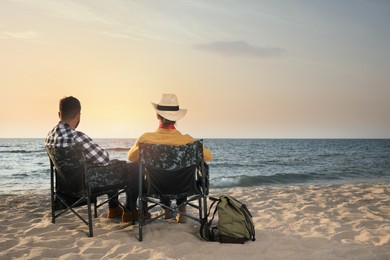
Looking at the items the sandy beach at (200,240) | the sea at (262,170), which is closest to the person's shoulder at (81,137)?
the sea at (262,170)

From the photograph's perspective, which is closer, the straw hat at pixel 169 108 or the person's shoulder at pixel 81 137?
the person's shoulder at pixel 81 137

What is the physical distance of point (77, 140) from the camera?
12.3 feet

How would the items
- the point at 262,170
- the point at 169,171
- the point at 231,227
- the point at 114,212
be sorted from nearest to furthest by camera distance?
the point at 231,227, the point at 169,171, the point at 114,212, the point at 262,170

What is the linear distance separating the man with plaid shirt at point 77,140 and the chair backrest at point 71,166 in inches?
2.8

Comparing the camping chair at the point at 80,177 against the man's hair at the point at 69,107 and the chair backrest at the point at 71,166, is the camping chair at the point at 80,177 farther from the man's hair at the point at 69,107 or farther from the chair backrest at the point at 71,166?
the man's hair at the point at 69,107

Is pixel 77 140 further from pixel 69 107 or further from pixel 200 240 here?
pixel 200 240

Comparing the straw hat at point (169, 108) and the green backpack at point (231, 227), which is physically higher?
the straw hat at point (169, 108)

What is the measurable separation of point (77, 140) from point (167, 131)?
1059 mm

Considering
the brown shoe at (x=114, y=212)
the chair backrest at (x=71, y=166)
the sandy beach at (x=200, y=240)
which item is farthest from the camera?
the brown shoe at (x=114, y=212)

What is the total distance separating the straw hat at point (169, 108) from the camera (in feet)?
13.0

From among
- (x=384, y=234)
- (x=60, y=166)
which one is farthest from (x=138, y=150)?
(x=384, y=234)

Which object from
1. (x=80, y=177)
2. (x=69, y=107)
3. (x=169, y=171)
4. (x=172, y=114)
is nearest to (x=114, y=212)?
(x=80, y=177)

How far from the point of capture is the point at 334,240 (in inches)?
149

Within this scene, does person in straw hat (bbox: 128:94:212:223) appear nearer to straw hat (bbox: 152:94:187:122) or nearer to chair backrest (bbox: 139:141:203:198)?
straw hat (bbox: 152:94:187:122)
